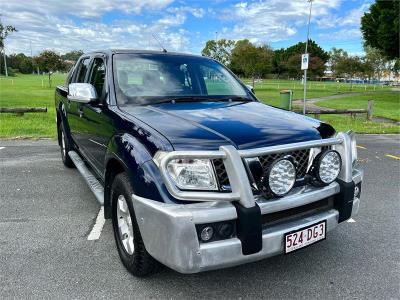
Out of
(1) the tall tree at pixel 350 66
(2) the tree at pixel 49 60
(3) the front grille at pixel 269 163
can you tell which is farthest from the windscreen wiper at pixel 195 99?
(1) the tall tree at pixel 350 66

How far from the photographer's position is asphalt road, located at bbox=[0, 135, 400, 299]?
2.99m

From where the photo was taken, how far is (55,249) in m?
3.67

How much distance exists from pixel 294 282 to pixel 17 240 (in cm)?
262

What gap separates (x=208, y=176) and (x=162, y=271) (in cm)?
109

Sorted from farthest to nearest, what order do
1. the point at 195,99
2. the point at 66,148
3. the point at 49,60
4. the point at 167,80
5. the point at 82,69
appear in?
the point at 49,60, the point at 66,148, the point at 82,69, the point at 167,80, the point at 195,99

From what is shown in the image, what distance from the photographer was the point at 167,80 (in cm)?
410

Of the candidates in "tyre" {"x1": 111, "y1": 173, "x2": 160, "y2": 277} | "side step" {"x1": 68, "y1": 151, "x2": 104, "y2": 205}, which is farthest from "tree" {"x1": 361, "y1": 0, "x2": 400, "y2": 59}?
"tyre" {"x1": 111, "y1": 173, "x2": 160, "y2": 277}

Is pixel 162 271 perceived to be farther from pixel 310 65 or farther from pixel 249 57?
pixel 310 65

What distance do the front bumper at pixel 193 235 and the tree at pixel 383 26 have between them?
32503mm

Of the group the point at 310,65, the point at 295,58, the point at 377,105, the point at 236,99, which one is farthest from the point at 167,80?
the point at 310,65

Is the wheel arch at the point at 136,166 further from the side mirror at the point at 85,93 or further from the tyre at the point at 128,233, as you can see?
the side mirror at the point at 85,93

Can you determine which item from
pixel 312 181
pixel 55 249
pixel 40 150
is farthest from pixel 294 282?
pixel 40 150

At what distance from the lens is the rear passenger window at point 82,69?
5143 mm

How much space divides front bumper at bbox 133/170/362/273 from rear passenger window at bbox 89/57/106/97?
6.00 feet
